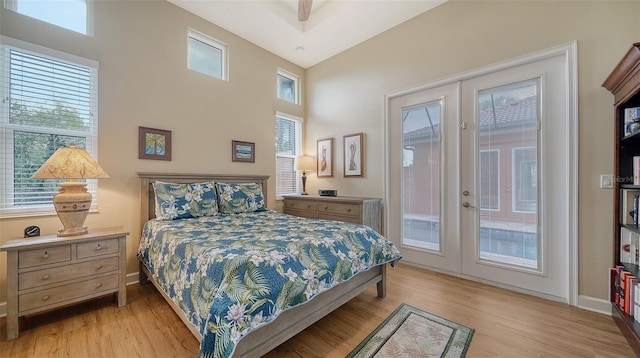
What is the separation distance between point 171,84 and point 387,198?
318 cm

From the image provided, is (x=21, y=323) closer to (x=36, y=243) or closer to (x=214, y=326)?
(x=36, y=243)

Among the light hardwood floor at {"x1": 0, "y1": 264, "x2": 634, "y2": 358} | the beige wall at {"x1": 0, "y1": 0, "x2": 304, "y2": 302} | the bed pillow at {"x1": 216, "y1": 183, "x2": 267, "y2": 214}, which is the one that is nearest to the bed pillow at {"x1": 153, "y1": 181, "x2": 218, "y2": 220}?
the bed pillow at {"x1": 216, "y1": 183, "x2": 267, "y2": 214}

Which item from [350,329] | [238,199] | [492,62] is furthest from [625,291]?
[238,199]

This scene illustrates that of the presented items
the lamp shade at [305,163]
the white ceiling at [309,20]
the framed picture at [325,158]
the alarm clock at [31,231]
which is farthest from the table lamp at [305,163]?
the alarm clock at [31,231]

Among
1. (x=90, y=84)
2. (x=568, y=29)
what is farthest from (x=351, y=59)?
(x=90, y=84)

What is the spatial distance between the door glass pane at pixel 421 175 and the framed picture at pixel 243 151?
7.35 ft

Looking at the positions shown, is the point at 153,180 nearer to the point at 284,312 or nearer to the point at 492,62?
the point at 284,312

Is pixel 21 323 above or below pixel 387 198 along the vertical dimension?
below

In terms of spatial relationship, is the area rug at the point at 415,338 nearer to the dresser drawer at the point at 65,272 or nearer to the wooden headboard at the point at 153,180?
the dresser drawer at the point at 65,272

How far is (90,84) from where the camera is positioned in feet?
8.44

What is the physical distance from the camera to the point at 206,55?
3529mm

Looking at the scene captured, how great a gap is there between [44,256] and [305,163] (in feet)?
10.2

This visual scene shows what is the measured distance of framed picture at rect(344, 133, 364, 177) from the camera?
151 inches

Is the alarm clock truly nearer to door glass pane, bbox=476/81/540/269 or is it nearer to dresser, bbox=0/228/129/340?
dresser, bbox=0/228/129/340
